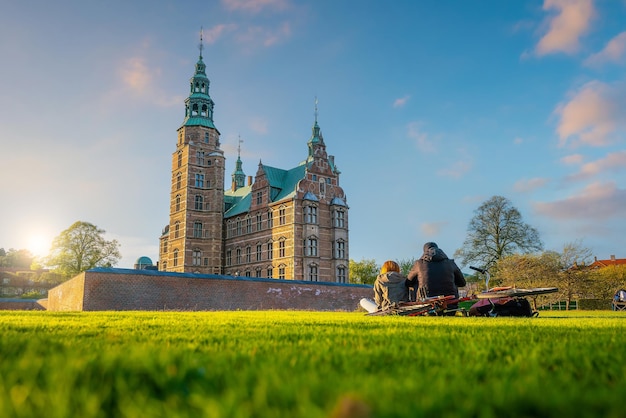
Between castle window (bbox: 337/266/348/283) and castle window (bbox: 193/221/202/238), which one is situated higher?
castle window (bbox: 193/221/202/238)

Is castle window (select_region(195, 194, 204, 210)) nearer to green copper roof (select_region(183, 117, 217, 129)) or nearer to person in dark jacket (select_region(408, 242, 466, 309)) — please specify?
green copper roof (select_region(183, 117, 217, 129))

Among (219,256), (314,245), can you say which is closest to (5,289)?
(219,256)

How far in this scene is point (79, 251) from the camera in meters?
56.9

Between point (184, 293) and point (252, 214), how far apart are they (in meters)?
27.0

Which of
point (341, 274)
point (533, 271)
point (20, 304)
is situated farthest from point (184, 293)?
point (20, 304)

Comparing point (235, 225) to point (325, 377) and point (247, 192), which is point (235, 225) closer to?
point (247, 192)

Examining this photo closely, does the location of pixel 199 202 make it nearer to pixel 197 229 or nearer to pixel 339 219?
pixel 197 229

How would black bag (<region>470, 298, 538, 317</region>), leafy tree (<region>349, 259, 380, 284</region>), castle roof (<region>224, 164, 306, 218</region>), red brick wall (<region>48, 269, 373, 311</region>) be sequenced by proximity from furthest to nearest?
1. leafy tree (<region>349, 259, 380, 284</region>)
2. castle roof (<region>224, 164, 306, 218</region>)
3. red brick wall (<region>48, 269, 373, 311</region>)
4. black bag (<region>470, 298, 538, 317</region>)

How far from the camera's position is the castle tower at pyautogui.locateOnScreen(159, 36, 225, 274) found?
182 feet

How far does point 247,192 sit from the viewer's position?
2446 inches

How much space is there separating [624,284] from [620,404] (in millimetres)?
43794

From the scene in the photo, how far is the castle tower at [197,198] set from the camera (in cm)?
5550

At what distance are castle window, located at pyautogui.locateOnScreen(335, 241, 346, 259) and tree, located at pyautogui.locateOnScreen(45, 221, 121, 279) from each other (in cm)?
2865

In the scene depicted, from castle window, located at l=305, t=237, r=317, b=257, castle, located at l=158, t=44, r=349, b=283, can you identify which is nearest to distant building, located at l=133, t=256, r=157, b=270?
castle, located at l=158, t=44, r=349, b=283
